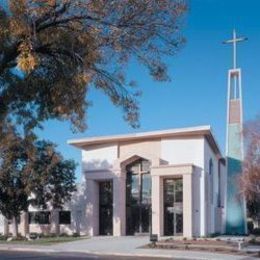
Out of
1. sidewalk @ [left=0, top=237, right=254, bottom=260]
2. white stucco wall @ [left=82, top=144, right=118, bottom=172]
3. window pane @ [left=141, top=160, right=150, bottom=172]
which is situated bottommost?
sidewalk @ [left=0, top=237, right=254, bottom=260]

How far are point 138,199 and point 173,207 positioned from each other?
13.2 feet

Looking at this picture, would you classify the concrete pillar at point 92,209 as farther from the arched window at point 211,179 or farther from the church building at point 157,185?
the arched window at point 211,179

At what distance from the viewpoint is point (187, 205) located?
168 ft

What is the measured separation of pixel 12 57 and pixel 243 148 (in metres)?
43.6

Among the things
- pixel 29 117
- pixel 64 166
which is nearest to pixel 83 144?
pixel 64 166

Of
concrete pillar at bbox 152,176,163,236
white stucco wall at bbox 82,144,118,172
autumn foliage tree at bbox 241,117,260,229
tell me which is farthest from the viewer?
white stucco wall at bbox 82,144,118,172

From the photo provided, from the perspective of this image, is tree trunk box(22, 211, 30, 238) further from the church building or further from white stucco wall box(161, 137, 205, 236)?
white stucco wall box(161, 137, 205, 236)

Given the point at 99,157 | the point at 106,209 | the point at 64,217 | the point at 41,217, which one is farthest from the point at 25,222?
the point at 99,157

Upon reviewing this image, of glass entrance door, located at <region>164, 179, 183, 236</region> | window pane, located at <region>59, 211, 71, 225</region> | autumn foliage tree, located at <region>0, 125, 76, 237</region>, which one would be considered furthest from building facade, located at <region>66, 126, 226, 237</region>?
window pane, located at <region>59, 211, 71, 225</region>

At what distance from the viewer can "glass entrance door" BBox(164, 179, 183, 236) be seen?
5284 centimetres

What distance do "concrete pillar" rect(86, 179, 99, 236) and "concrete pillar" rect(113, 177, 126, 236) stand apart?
94.3 inches

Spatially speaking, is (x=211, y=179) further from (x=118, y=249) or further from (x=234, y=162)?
(x=118, y=249)

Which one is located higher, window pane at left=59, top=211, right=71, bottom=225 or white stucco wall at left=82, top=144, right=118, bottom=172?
white stucco wall at left=82, top=144, right=118, bottom=172

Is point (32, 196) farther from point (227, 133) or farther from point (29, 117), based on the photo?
point (29, 117)
